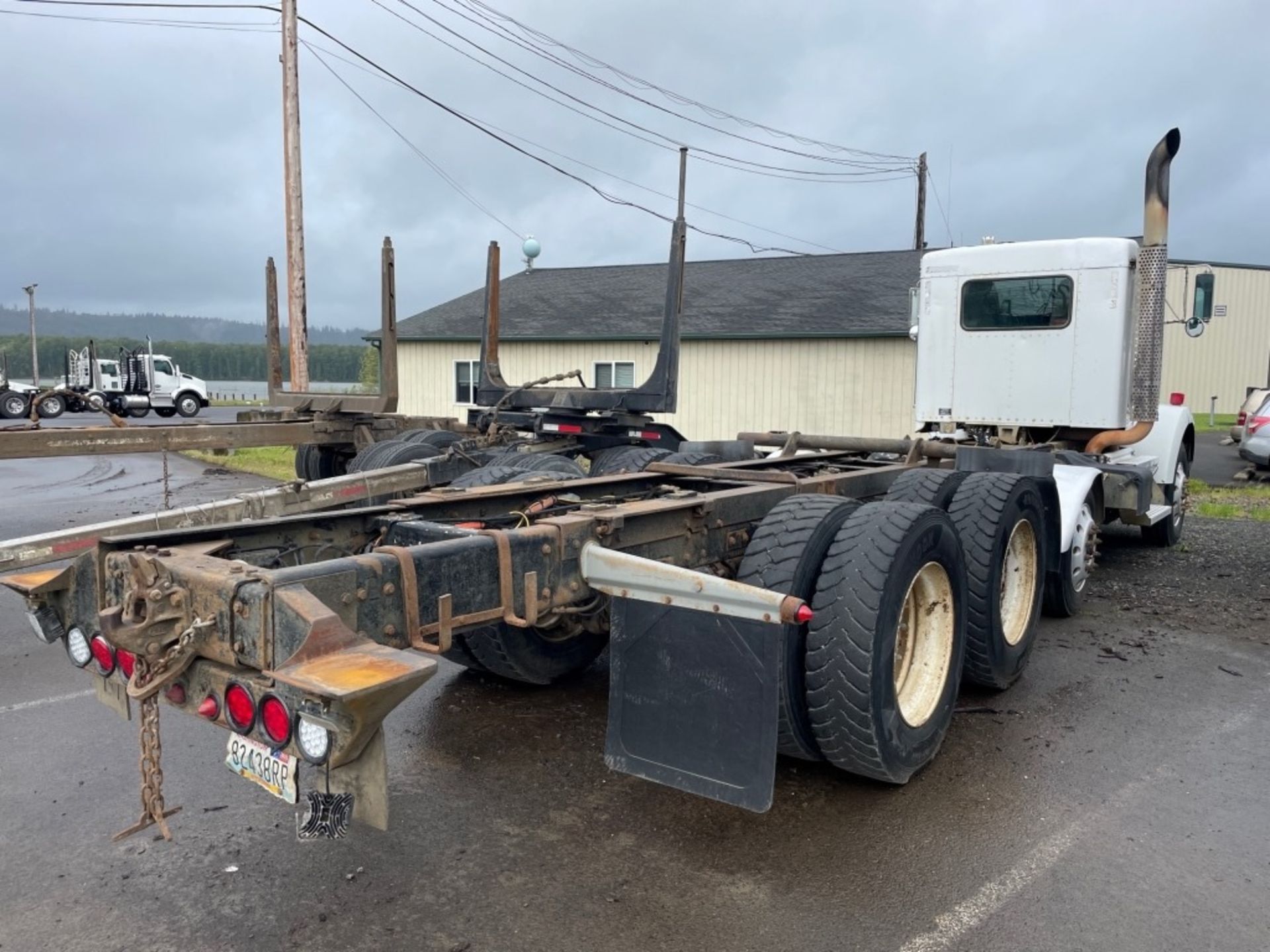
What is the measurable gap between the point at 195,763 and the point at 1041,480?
4756mm

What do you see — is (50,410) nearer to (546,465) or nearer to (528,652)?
(546,465)

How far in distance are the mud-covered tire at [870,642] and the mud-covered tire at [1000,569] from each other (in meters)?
0.66

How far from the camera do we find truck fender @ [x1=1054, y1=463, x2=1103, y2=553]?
6637 millimetres

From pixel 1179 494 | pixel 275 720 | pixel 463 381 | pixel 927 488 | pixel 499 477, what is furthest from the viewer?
pixel 463 381

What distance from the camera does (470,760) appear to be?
14.9 feet

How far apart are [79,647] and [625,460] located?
190 inches

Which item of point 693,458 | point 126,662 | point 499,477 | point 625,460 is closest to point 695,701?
point 126,662

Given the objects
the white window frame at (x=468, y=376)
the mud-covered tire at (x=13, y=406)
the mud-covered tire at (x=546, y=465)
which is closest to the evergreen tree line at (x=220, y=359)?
the mud-covered tire at (x=13, y=406)

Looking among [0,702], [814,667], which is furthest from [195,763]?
[814,667]

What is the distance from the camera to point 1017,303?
830 cm

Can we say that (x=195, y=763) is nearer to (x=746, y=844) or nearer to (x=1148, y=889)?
(x=746, y=844)

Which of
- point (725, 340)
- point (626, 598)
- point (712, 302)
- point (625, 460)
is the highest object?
point (712, 302)

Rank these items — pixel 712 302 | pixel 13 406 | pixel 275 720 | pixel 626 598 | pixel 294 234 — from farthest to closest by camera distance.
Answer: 1. pixel 13 406
2. pixel 712 302
3. pixel 294 234
4. pixel 626 598
5. pixel 275 720

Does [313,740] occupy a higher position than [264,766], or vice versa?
[313,740]
